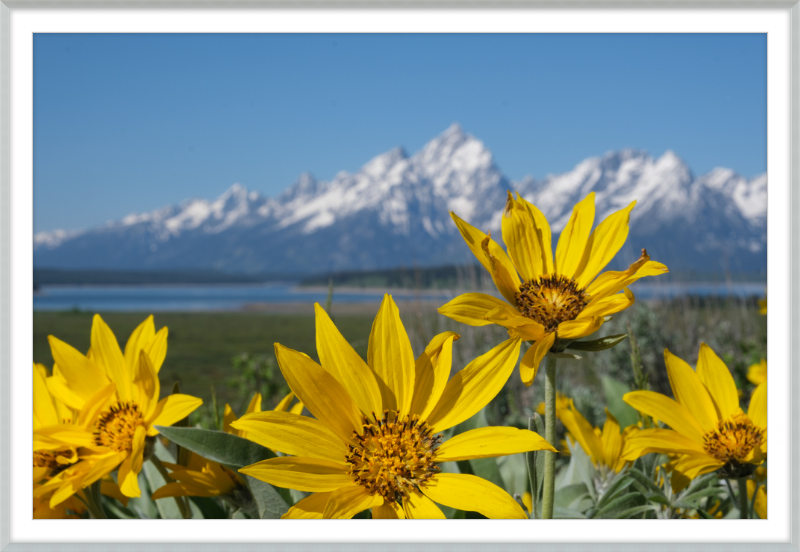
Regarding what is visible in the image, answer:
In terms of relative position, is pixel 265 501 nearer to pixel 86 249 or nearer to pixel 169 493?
pixel 169 493

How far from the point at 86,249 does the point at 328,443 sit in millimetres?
204657

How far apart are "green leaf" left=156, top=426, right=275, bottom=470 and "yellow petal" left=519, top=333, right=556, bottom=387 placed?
422 mm

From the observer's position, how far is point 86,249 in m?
178

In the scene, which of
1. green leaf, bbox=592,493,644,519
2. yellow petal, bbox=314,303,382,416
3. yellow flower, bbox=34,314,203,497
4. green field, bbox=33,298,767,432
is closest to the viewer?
yellow petal, bbox=314,303,382,416

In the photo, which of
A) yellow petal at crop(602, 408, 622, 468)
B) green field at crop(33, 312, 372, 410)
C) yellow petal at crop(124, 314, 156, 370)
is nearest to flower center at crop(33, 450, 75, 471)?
yellow petal at crop(124, 314, 156, 370)

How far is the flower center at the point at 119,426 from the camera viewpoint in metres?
0.96

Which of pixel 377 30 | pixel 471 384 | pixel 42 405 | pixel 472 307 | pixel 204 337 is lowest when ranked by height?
pixel 204 337

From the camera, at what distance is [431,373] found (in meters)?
0.78

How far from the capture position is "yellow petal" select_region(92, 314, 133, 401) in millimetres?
1039

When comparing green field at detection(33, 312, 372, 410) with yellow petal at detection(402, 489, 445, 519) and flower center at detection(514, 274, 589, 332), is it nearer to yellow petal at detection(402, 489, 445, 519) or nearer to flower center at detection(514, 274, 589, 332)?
flower center at detection(514, 274, 589, 332)

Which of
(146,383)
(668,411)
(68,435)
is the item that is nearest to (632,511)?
(668,411)

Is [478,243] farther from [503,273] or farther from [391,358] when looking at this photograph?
[391,358]

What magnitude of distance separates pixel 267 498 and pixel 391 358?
12.7 inches

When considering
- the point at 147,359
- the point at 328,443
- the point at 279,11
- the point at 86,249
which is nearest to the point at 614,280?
the point at 328,443
